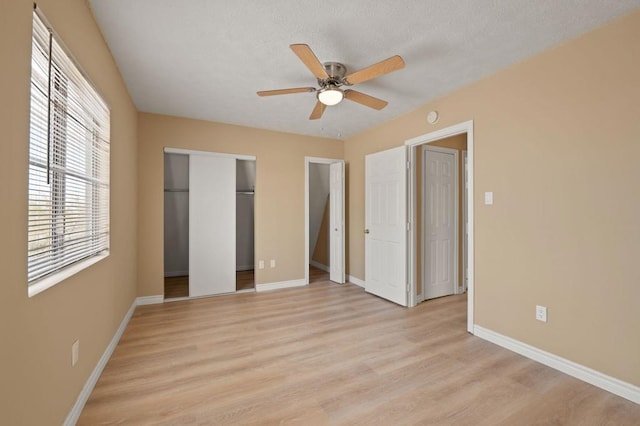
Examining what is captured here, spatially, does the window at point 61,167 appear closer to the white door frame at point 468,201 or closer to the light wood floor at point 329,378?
the light wood floor at point 329,378

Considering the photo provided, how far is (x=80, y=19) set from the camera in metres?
1.75

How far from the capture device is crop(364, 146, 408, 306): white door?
148 inches

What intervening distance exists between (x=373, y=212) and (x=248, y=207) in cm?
280

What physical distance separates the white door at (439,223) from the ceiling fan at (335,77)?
1.69m

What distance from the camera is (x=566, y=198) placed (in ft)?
7.30

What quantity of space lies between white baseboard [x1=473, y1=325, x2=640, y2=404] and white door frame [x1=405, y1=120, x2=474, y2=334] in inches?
9.7

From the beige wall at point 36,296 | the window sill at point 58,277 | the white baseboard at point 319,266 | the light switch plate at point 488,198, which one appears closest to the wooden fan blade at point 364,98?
the light switch plate at point 488,198

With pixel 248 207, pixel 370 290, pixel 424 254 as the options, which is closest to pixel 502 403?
pixel 424 254

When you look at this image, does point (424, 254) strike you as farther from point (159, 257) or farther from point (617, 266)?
point (159, 257)

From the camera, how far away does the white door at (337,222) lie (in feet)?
16.3

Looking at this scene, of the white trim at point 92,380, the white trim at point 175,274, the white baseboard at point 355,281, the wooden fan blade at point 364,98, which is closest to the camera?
the white trim at point 92,380

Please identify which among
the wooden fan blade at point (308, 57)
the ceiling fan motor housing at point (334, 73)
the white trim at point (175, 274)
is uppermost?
the ceiling fan motor housing at point (334, 73)

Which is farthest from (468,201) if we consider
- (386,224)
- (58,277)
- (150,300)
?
(150,300)

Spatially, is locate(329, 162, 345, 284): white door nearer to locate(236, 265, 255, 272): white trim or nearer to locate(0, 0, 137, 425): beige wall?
locate(236, 265, 255, 272): white trim
